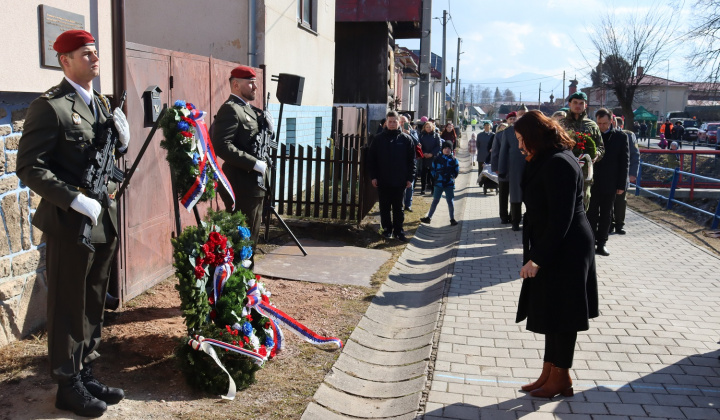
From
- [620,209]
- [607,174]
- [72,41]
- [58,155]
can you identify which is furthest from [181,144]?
[620,209]

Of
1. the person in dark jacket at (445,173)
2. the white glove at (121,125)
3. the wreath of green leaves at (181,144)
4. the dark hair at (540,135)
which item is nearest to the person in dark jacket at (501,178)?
the person in dark jacket at (445,173)

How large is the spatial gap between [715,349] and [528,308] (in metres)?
2.12

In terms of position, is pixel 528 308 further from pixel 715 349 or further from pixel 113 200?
pixel 113 200

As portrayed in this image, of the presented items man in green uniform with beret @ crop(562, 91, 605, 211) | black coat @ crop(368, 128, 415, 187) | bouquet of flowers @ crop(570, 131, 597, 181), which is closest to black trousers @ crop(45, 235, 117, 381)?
bouquet of flowers @ crop(570, 131, 597, 181)

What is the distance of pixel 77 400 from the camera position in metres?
3.74

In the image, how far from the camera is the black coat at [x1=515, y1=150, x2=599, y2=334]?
419 centimetres

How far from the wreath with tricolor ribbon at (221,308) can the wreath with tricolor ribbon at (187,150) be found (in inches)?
11.4

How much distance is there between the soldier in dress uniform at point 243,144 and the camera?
5691 millimetres

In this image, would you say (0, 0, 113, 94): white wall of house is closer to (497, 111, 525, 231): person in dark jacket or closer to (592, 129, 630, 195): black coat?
(592, 129, 630, 195): black coat

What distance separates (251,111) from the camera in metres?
5.97

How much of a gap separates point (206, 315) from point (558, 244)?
2.37 metres

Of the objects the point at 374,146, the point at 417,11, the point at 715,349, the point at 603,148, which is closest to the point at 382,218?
the point at 374,146

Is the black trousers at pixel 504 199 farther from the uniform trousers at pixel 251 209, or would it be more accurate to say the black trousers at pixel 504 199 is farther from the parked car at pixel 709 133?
the parked car at pixel 709 133

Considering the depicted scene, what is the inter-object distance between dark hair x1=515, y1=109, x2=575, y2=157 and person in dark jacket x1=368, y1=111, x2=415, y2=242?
560cm
